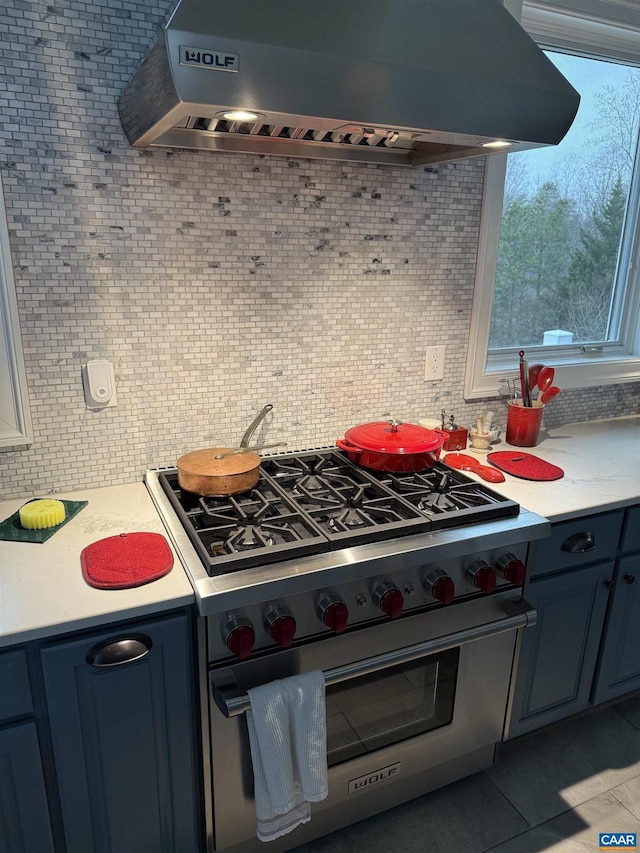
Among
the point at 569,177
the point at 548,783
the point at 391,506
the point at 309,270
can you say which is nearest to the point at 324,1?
the point at 309,270

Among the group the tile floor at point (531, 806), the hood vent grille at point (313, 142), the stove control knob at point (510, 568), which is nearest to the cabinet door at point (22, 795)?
the tile floor at point (531, 806)

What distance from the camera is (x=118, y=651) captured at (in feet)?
3.99

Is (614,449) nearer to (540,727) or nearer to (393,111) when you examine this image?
→ (540,727)

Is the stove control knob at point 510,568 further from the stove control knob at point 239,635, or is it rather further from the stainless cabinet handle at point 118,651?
the stainless cabinet handle at point 118,651

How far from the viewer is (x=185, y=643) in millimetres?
1289

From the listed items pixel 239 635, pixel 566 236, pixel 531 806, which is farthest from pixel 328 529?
pixel 566 236

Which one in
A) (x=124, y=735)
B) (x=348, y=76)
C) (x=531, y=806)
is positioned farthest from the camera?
(x=531, y=806)

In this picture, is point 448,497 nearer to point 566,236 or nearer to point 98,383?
point 98,383

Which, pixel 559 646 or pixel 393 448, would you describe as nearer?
pixel 393 448

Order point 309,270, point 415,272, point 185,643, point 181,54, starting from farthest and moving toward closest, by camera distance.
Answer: point 415,272
point 309,270
point 185,643
point 181,54

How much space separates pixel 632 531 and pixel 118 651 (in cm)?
146

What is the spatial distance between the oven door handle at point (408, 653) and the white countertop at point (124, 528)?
23 centimetres

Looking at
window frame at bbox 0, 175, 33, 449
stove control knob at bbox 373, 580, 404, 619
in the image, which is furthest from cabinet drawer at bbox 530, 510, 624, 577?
window frame at bbox 0, 175, 33, 449

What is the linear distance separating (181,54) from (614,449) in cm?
181
